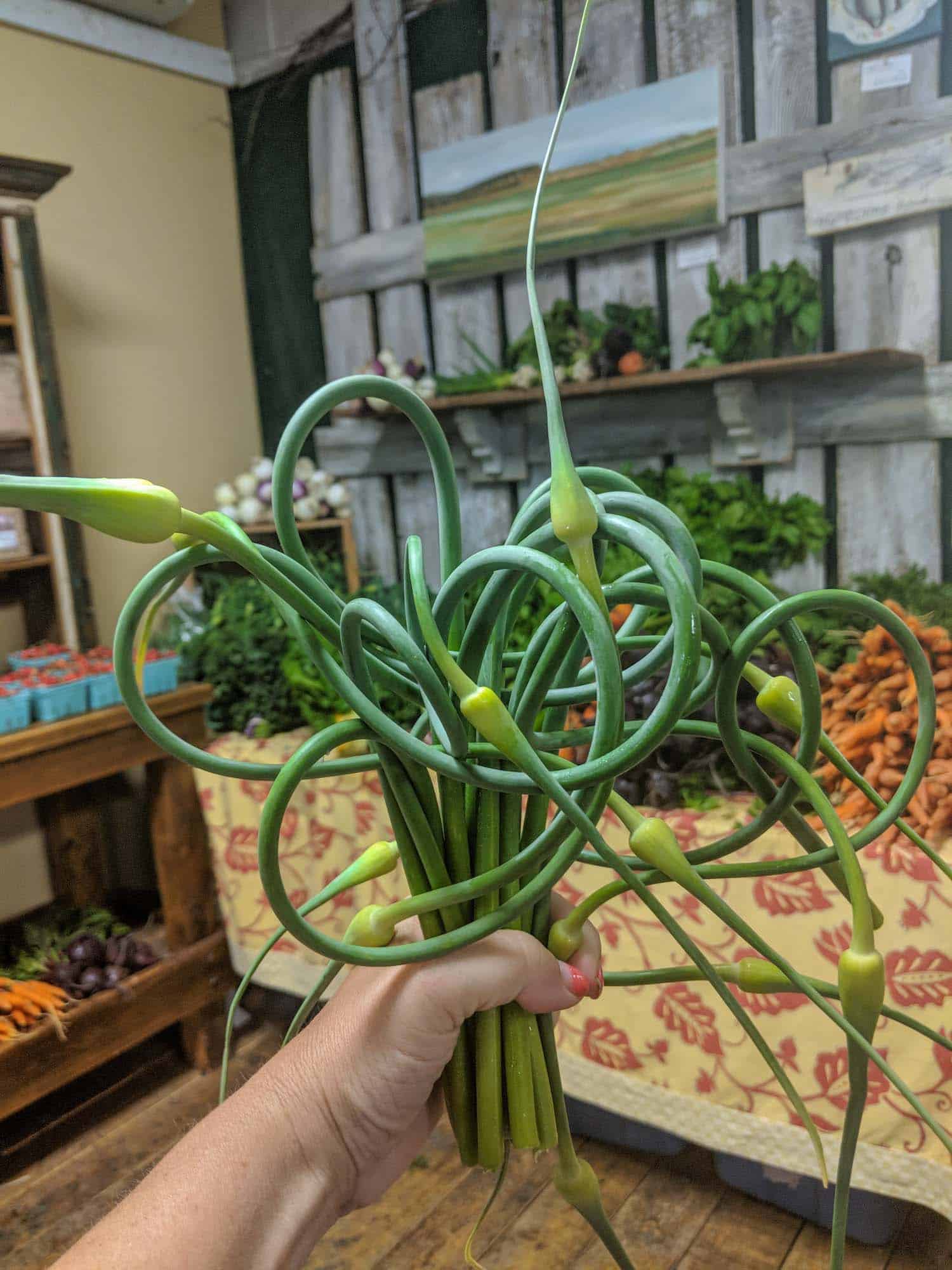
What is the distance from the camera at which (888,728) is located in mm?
1260

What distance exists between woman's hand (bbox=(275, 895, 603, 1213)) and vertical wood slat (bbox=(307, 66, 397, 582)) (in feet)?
6.83

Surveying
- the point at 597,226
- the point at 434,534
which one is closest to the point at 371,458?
the point at 434,534

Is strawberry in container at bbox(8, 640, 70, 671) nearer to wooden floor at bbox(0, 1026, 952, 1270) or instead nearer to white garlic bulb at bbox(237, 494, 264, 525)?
white garlic bulb at bbox(237, 494, 264, 525)

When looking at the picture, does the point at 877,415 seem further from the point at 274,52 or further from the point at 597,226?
the point at 274,52

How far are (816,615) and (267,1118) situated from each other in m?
1.39

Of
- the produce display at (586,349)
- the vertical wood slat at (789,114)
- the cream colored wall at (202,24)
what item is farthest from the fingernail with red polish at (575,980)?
the cream colored wall at (202,24)

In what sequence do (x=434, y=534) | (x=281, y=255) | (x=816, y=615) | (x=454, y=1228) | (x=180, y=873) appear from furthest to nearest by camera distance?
1. (x=281, y=255)
2. (x=434, y=534)
3. (x=180, y=873)
4. (x=816, y=615)
5. (x=454, y=1228)

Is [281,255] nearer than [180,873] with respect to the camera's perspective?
No

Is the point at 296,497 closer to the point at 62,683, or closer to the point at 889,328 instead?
the point at 62,683

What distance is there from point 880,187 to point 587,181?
613mm

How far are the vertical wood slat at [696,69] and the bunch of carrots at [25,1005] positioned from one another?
1.77 metres

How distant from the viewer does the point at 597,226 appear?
2084 mm

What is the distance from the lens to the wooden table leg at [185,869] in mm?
1968

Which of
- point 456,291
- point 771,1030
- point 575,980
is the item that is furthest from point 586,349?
point 575,980
